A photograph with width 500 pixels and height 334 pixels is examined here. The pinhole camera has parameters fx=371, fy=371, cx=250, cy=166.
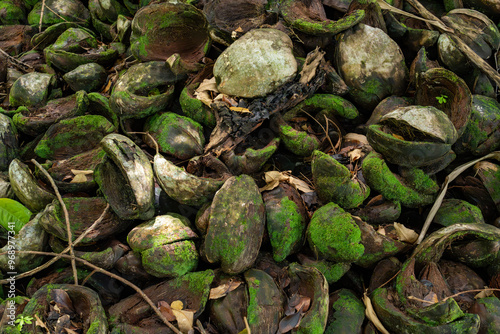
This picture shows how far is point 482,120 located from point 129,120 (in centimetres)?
243

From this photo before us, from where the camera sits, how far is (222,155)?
2.48 meters

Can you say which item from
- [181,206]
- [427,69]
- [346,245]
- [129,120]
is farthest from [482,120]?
[129,120]

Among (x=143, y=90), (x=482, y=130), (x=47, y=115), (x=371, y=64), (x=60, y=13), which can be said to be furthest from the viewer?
(x=60, y=13)

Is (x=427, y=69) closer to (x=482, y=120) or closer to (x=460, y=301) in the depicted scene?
(x=482, y=120)

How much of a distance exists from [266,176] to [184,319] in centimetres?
99

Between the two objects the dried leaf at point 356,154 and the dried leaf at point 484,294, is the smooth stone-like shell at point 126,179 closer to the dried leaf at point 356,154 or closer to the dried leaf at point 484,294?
the dried leaf at point 356,154

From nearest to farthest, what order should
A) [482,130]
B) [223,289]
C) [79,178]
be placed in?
[223,289], [482,130], [79,178]

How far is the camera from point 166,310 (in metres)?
2.04

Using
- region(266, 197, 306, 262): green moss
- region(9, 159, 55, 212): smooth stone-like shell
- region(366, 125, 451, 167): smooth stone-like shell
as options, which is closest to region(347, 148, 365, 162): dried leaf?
region(366, 125, 451, 167): smooth stone-like shell

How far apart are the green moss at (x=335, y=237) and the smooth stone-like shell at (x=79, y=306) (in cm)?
121

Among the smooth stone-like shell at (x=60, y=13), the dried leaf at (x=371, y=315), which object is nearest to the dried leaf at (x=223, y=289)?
the dried leaf at (x=371, y=315)

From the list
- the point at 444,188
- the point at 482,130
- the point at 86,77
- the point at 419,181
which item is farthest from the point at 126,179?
the point at 482,130

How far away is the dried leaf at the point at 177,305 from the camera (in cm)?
203

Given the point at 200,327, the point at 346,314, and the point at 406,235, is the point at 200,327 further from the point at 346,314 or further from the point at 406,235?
the point at 406,235
